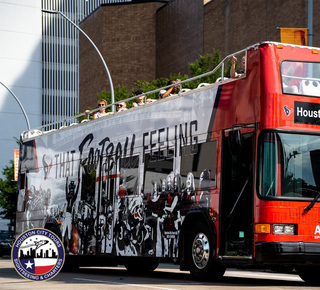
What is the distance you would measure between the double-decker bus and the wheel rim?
18mm

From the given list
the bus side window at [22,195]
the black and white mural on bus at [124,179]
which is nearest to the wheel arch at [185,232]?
the black and white mural on bus at [124,179]

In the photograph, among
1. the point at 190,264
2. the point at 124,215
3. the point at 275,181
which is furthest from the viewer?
the point at 124,215

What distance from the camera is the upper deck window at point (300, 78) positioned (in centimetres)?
1205

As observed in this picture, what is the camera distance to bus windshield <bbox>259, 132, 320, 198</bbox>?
11695 millimetres

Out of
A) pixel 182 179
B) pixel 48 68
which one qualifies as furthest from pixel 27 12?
pixel 182 179

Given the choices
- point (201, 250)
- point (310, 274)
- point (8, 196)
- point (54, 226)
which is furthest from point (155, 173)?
point (8, 196)

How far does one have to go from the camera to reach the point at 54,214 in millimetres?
19016

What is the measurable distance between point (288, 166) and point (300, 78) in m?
1.45

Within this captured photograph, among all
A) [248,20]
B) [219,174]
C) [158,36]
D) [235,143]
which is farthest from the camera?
[158,36]

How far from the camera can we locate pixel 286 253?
11430 millimetres

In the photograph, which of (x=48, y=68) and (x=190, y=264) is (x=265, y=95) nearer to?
(x=190, y=264)

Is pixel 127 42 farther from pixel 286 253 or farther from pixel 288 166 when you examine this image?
pixel 286 253

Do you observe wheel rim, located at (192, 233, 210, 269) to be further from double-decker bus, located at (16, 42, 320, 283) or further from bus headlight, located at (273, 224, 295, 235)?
bus headlight, located at (273, 224, 295, 235)

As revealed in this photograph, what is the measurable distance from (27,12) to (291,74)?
276 feet
